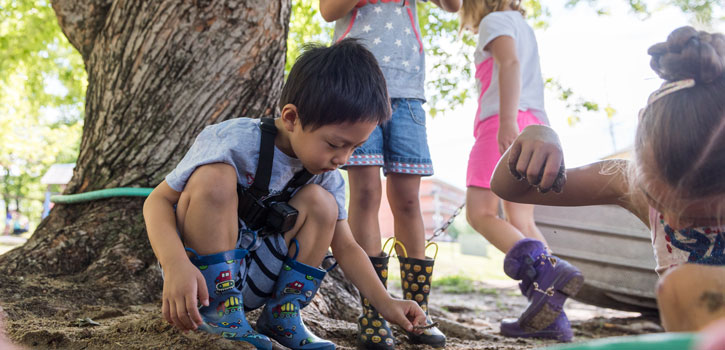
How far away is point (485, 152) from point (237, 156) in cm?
159

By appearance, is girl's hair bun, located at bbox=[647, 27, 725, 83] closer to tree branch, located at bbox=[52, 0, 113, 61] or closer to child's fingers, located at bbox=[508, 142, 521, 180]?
child's fingers, located at bbox=[508, 142, 521, 180]

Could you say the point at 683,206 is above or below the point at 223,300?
above

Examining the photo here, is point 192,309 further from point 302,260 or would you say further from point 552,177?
point 552,177

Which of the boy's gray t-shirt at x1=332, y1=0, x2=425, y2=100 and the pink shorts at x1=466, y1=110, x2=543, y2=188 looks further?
the pink shorts at x1=466, y1=110, x2=543, y2=188

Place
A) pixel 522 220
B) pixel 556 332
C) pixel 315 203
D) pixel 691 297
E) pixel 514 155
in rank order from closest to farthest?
pixel 691 297 < pixel 514 155 < pixel 315 203 < pixel 556 332 < pixel 522 220

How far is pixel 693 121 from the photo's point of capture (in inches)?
44.7

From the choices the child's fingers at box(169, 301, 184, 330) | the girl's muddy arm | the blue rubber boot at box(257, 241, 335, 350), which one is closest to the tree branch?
the blue rubber boot at box(257, 241, 335, 350)

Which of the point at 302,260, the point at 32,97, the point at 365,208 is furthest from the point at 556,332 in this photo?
the point at 32,97

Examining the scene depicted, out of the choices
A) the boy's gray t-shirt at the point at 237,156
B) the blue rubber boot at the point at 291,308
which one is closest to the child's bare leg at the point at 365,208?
the boy's gray t-shirt at the point at 237,156

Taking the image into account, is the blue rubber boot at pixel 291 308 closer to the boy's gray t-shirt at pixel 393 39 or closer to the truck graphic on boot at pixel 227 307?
the truck graphic on boot at pixel 227 307

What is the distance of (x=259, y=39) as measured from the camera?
2.59m

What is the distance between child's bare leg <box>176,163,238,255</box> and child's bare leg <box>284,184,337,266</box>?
0.79 feet

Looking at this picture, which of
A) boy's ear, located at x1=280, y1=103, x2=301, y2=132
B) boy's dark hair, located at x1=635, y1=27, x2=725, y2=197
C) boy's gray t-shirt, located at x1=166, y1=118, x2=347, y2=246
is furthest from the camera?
boy's ear, located at x1=280, y1=103, x2=301, y2=132

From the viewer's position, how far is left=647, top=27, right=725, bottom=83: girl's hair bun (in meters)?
1.14
